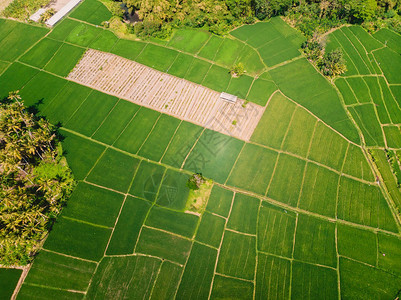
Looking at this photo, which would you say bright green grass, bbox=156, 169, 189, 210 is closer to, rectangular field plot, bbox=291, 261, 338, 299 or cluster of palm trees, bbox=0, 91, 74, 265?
cluster of palm trees, bbox=0, 91, 74, 265

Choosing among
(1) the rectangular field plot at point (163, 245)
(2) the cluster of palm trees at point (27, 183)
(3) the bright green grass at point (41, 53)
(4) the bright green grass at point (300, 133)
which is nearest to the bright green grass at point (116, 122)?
(2) the cluster of palm trees at point (27, 183)

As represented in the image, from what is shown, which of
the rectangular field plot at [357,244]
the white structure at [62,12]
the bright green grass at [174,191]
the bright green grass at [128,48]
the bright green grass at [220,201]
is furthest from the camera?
the white structure at [62,12]

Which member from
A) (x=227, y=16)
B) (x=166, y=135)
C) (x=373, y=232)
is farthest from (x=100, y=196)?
(x=227, y=16)

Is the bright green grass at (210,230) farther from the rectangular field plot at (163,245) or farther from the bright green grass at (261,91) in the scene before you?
the bright green grass at (261,91)

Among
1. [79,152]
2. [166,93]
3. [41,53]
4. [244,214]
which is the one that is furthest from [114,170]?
[41,53]

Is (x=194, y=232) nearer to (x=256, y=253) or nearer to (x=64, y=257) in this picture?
(x=256, y=253)

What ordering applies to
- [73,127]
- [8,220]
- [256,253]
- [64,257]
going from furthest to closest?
[73,127], [256,253], [64,257], [8,220]

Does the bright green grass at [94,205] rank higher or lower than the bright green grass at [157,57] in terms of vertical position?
lower
